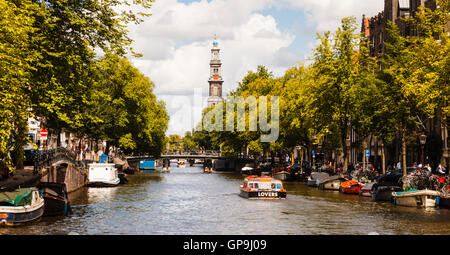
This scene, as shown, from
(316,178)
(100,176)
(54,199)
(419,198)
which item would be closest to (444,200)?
(419,198)

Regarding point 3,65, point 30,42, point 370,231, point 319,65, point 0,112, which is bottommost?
point 370,231

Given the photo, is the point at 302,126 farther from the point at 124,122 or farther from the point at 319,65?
the point at 124,122

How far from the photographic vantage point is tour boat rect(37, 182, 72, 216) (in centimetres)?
3356

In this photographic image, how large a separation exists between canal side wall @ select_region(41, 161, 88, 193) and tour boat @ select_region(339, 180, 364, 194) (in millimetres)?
25551

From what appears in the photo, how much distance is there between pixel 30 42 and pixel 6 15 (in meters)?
5.16

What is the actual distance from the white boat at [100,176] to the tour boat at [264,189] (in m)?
19.2

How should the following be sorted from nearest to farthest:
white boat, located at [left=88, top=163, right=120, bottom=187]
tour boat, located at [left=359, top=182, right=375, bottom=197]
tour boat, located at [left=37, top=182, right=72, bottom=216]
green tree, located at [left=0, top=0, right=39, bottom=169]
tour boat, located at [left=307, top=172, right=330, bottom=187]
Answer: green tree, located at [left=0, top=0, right=39, bottom=169], tour boat, located at [left=37, top=182, right=72, bottom=216], tour boat, located at [left=359, top=182, right=375, bottom=197], white boat, located at [left=88, top=163, right=120, bottom=187], tour boat, located at [left=307, top=172, right=330, bottom=187]

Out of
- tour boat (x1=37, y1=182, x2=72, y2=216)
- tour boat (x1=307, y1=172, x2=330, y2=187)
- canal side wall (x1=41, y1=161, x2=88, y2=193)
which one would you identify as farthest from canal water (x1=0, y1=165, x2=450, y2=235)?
tour boat (x1=307, y1=172, x2=330, y2=187)

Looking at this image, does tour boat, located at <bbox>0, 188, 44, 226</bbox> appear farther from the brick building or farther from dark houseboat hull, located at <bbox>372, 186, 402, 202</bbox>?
the brick building

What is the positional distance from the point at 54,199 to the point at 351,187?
2935 cm

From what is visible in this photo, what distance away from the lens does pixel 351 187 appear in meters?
53.4

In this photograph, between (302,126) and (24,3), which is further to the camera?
(302,126)
